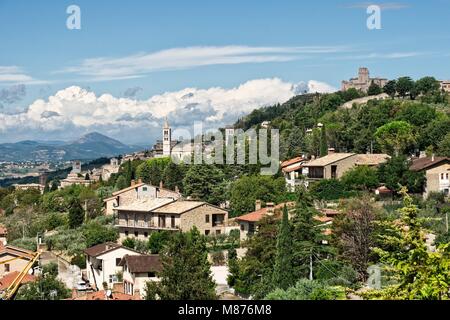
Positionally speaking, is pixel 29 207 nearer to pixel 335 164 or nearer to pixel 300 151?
pixel 300 151

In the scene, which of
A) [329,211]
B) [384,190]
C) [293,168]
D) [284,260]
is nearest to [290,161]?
[293,168]

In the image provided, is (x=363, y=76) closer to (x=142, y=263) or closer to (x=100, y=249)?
(x=100, y=249)

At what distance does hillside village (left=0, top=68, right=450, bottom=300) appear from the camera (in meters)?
21.0

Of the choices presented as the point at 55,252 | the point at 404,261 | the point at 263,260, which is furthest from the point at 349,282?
the point at 55,252

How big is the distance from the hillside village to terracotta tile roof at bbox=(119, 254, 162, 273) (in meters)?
0.08

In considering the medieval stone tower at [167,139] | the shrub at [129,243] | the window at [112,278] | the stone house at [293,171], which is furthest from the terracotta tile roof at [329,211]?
the medieval stone tower at [167,139]

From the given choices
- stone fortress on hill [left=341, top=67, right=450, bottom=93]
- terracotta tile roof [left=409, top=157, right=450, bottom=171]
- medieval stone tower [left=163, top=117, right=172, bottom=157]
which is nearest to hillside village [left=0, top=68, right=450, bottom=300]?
terracotta tile roof [left=409, top=157, right=450, bottom=171]

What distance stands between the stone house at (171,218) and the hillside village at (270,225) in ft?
0.21

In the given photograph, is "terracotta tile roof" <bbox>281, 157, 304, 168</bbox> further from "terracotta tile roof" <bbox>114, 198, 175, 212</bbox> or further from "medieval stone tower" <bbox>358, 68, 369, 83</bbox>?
"medieval stone tower" <bbox>358, 68, 369, 83</bbox>

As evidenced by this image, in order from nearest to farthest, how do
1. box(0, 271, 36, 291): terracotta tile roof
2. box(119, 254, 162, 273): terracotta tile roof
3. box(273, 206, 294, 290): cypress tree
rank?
1. box(273, 206, 294, 290): cypress tree
2. box(119, 254, 162, 273): terracotta tile roof
3. box(0, 271, 36, 291): terracotta tile roof

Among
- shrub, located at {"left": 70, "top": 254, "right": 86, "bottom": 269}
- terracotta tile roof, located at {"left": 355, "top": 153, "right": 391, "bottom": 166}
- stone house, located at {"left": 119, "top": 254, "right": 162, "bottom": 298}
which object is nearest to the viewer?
stone house, located at {"left": 119, "top": 254, "right": 162, "bottom": 298}

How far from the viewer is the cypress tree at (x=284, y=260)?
22.9m

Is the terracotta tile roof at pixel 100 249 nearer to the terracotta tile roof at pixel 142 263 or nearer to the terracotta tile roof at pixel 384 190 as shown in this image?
the terracotta tile roof at pixel 142 263
